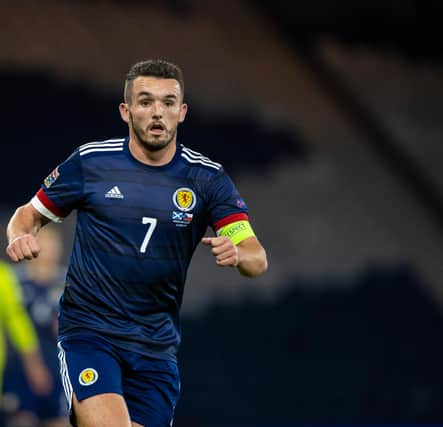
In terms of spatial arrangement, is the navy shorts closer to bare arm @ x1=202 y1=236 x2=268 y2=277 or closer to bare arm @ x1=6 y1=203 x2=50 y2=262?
bare arm @ x1=6 y1=203 x2=50 y2=262

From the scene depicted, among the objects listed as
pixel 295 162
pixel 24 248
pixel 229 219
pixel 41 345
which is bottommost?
pixel 41 345

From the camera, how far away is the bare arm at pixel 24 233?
14.0 ft

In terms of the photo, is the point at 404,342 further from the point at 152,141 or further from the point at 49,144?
the point at 152,141

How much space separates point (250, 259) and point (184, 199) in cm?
49

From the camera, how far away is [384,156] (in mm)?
11312

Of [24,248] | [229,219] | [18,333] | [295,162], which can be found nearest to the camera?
[24,248]

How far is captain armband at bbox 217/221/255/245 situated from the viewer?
15.0ft

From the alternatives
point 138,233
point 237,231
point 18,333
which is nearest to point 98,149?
point 138,233

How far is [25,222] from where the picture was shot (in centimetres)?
462

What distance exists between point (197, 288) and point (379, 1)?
152 inches

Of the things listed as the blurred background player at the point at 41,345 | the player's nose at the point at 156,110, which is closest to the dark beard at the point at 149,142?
the player's nose at the point at 156,110

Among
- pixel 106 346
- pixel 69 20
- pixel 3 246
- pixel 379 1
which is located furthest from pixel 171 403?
pixel 379 1

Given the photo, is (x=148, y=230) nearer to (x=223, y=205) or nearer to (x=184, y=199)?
(x=184, y=199)

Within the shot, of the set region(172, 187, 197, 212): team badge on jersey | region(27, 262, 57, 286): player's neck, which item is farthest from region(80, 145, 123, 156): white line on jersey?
region(27, 262, 57, 286): player's neck
